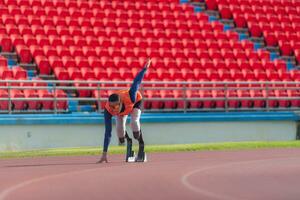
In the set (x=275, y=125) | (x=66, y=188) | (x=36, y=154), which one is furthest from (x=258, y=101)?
(x=66, y=188)

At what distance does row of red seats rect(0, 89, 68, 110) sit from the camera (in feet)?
70.3

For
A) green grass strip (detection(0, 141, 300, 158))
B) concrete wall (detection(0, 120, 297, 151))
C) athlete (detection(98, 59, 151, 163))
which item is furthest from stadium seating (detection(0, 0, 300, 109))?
athlete (detection(98, 59, 151, 163))

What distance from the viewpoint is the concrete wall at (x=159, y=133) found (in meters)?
21.0

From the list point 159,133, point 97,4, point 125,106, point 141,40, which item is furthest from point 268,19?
point 125,106

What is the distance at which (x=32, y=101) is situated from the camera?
2189cm

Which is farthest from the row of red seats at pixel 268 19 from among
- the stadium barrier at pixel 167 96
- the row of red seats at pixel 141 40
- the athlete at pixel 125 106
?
the athlete at pixel 125 106

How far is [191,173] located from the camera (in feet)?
43.1

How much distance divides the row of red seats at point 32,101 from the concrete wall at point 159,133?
856 millimetres

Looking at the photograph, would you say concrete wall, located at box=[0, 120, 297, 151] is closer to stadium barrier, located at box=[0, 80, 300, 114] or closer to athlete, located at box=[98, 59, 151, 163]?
stadium barrier, located at box=[0, 80, 300, 114]

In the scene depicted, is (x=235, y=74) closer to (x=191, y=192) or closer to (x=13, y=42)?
(x=13, y=42)

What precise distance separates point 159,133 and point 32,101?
394 cm

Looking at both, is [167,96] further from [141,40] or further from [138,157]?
[138,157]

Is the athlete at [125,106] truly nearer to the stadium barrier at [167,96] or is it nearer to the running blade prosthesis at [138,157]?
the running blade prosthesis at [138,157]

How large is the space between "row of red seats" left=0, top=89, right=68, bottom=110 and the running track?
4.44 meters
